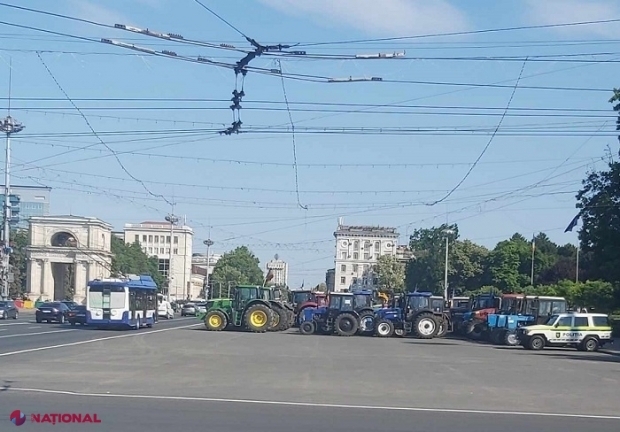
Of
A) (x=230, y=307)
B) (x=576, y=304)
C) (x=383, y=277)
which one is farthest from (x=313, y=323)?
(x=383, y=277)

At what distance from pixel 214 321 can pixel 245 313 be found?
1888 millimetres

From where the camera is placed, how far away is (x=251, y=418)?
14.7 meters

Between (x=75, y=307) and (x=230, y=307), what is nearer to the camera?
(x=230, y=307)

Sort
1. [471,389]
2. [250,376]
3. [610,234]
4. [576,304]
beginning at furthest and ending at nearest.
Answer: [576,304], [610,234], [250,376], [471,389]

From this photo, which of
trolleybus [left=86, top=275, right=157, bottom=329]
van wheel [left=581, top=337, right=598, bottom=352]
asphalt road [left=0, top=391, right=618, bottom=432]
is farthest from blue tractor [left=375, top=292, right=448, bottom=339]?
asphalt road [left=0, top=391, right=618, bottom=432]

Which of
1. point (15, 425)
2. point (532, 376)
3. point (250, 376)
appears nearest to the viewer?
point (15, 425)

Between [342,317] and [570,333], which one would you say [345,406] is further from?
[342,317]

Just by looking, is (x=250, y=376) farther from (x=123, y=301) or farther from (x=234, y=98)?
(x=123, y=301)

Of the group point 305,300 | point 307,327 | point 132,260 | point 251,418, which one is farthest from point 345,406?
point 132,260

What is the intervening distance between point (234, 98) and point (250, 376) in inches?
279

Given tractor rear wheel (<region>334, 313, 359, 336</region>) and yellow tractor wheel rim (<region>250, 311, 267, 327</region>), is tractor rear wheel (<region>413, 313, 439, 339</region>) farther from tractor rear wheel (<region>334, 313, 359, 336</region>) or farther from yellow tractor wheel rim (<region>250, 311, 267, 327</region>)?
yellow tractor wheel rim (<region>250, 311, 267, 327</region>)

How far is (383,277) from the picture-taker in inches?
5133

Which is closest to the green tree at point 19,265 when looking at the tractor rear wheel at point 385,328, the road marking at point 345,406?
the tractor rear wheel at point 385,328

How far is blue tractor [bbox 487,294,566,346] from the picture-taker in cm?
4572
